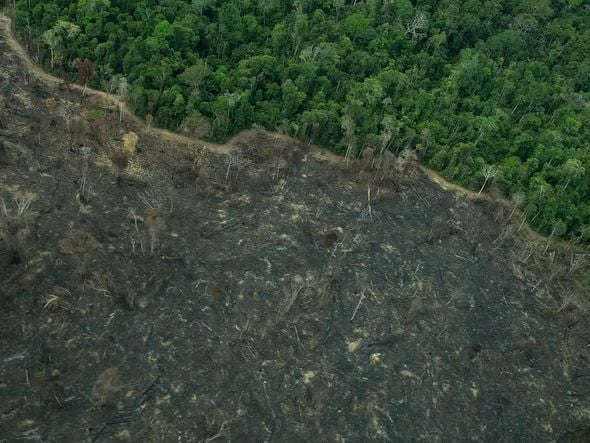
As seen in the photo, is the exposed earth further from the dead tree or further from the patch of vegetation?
the dead tree

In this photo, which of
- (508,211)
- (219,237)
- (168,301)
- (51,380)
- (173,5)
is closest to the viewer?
(51,380)

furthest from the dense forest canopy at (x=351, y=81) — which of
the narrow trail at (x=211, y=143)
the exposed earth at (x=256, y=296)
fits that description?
the exposed earth at (x=256, y=296)

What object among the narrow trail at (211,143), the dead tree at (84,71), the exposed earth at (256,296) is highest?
the dead tree at (84,71)

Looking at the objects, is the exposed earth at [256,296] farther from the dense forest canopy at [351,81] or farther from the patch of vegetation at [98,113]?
the dense forest canopy at [351,81]

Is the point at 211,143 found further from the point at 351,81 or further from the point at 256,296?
the point at 256,296

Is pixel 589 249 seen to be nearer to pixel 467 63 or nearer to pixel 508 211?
pixel 508 211

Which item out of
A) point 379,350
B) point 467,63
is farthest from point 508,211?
point 379,350

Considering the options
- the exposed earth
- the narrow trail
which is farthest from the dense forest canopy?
the exposed earth
